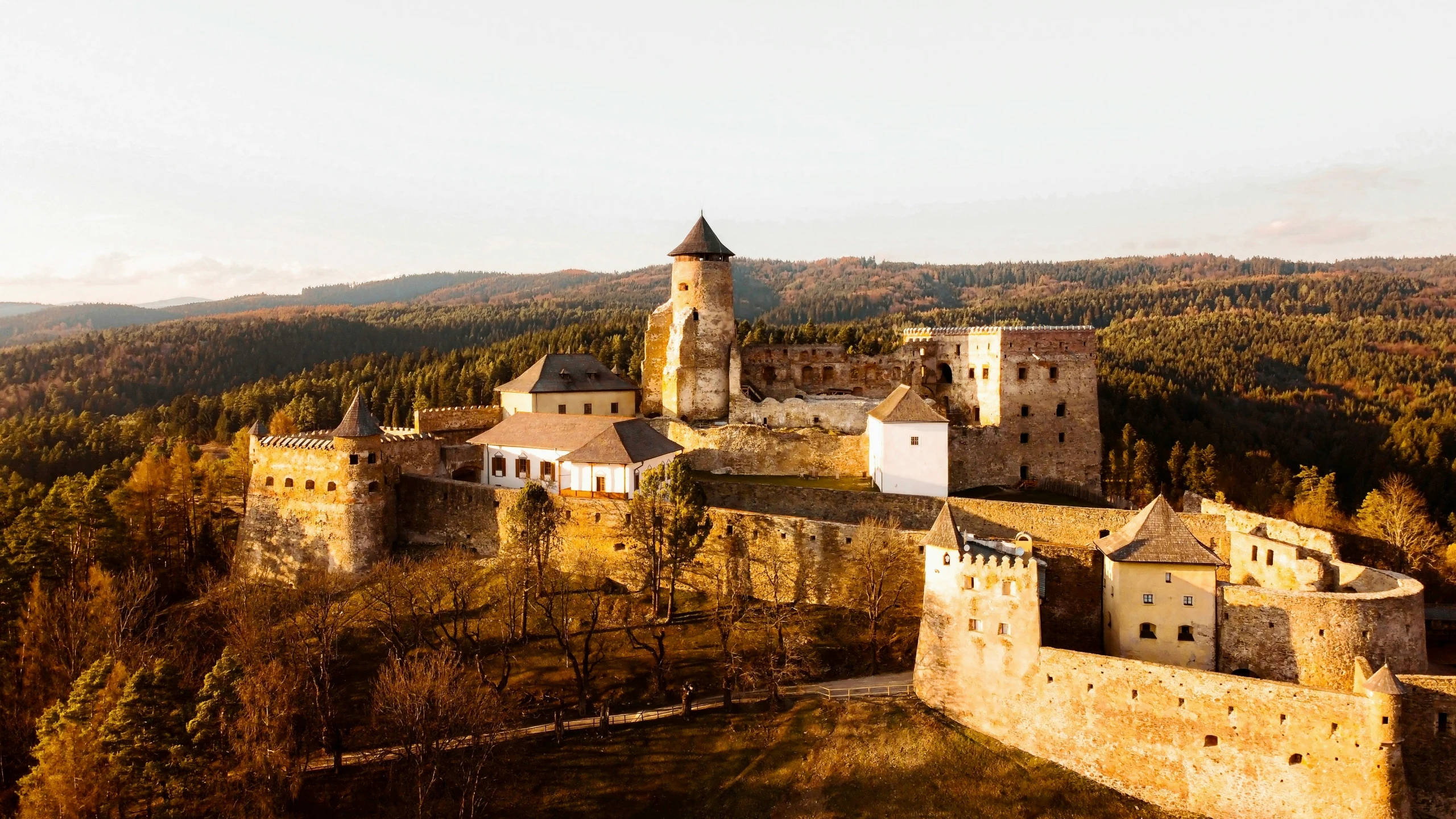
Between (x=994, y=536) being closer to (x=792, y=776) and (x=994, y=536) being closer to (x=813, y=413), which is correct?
(x=792, y=776)

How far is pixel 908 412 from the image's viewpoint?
134 feet

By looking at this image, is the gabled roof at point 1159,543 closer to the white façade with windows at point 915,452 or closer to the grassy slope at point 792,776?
the grassy slope at point 792,776

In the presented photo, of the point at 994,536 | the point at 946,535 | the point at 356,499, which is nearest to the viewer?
the point at 946,535

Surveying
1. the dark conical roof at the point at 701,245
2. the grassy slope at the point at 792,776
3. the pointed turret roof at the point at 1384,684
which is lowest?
the grassy slope at the point at 792,776

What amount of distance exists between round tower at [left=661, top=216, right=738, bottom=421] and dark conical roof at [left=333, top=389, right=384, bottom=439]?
52.1ft

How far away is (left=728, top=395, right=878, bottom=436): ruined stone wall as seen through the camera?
47.7 meters

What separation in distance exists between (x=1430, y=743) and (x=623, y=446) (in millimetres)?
28254

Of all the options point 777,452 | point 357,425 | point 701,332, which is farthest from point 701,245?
point 357,425

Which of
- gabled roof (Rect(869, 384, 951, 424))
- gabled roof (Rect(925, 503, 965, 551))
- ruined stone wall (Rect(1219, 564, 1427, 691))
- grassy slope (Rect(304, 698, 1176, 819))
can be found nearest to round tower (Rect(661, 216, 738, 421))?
gabled roof (Rect(869, 384, 951, 424))

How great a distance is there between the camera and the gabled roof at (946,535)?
2923 centimetres

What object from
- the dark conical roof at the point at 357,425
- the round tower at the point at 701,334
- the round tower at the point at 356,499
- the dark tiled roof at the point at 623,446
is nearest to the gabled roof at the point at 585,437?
the dark tiled roof at the point at 623,446

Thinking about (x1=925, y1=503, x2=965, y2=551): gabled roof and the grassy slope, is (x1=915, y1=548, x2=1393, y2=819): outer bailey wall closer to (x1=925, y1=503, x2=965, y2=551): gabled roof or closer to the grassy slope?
(x1=925, y1=503, x2=965, y2=551): gabled roof

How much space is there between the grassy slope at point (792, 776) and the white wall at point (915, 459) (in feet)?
43.7

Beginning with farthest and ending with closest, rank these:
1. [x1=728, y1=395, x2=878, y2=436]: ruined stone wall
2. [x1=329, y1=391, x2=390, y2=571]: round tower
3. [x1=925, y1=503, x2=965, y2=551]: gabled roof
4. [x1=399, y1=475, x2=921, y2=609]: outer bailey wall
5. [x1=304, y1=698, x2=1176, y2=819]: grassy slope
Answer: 1. [x1=728, y1=395, x2=878, y2=436]: ruined stone wall
2. [x1=329, y1=391, x2=390, y2=571]: round tower
3. [x1=399, y1=475, x2=921, y2=609]: outer bailey wall
4. [x1=925, y1=503, x2=965, y2=551]: gabled roof
5. [x1=304, y1=698, x2=1176, y2=819]: grassy slope
